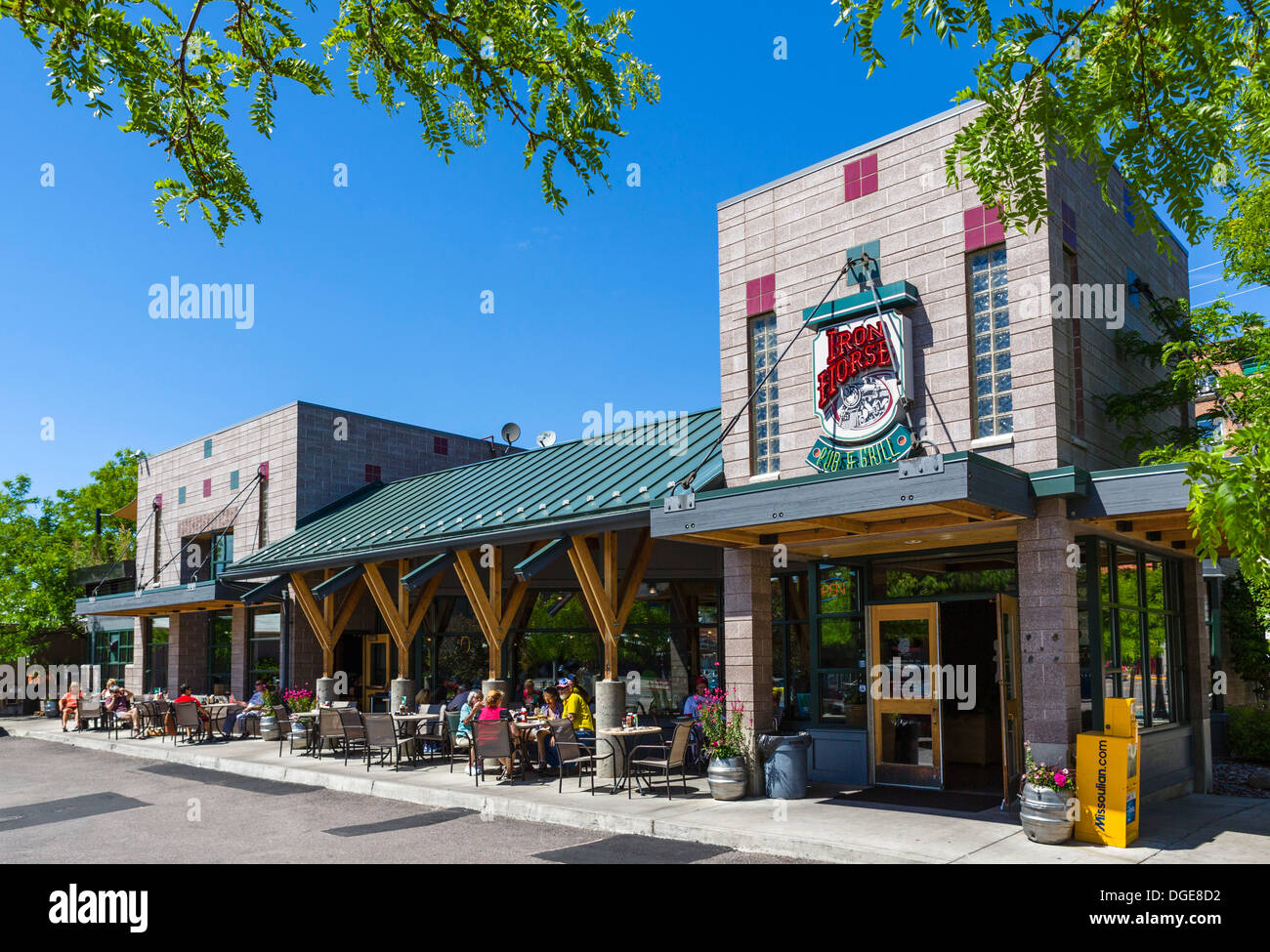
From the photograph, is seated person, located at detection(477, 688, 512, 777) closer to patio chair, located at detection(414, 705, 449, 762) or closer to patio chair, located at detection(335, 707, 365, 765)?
patio chair, located at detection(414, 705, 449, 762)

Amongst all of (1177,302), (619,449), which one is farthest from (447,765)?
(1177,302)

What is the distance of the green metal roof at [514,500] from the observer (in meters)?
15.5

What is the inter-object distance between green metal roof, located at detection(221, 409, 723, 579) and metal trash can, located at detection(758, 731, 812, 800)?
362 centimetres

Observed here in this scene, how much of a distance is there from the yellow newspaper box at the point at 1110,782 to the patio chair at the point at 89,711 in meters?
24.6

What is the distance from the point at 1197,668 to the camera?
14.3 metres

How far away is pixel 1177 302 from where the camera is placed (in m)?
14.1

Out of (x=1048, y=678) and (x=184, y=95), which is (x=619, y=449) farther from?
(x=184, y=95)

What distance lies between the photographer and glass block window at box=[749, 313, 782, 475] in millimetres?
13719

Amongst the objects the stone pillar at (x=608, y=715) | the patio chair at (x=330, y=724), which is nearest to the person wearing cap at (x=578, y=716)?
the stone pillar at (x=608, y=715)

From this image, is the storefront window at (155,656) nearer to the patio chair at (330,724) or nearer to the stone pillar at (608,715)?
the patio chair at (330,724)

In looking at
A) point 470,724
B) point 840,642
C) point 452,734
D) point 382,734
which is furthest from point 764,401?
point 382,734

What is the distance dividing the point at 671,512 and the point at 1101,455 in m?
5.33

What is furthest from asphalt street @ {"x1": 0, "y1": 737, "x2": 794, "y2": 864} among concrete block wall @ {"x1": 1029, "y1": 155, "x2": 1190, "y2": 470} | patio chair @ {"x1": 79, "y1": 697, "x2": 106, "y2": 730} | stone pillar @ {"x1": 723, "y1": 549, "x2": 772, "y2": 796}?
patio chair @ {"x1": 79, "y1": 697, "x2": 106, "y2": 730}

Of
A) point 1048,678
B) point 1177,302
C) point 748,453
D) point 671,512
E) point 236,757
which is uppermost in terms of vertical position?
point 1177,302
